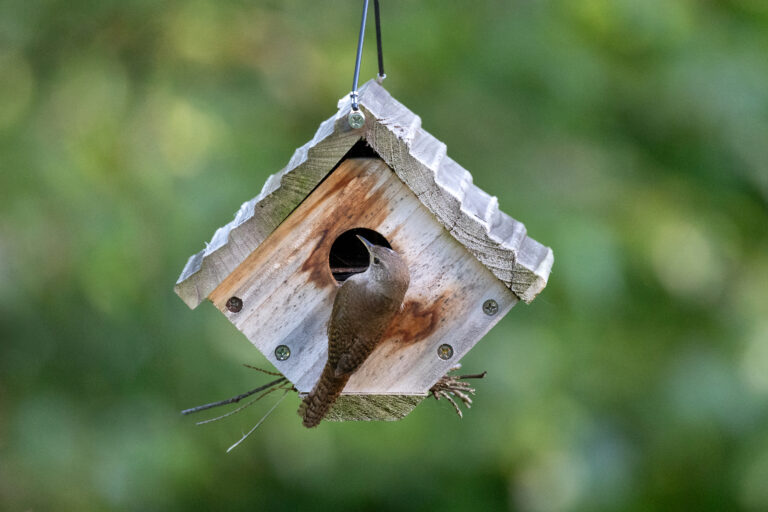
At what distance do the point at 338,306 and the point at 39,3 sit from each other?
313 cm

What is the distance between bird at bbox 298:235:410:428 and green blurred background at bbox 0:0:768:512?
193cm

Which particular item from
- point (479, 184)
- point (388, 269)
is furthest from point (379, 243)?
point (479, 184)

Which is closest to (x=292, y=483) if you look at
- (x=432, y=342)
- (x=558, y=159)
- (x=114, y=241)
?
(x=114, y=241)

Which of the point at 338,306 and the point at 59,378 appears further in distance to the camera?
the point at 59,378

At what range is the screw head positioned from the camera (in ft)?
7.24

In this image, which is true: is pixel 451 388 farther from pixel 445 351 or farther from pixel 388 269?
pixel 388 269

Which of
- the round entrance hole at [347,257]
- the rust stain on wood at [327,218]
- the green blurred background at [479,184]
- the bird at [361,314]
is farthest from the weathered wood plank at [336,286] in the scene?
the green blurred background at [479,184]

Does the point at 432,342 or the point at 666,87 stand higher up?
the point at 666,87

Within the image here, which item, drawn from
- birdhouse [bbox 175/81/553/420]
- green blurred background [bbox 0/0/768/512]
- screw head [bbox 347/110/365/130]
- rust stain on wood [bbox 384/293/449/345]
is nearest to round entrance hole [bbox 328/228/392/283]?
birdhouse [bbox 175/81/553/420]

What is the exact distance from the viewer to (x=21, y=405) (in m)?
4.87

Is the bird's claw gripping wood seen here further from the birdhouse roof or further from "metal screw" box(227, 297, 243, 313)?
"metal screw" box(227, 297, 243, 313)

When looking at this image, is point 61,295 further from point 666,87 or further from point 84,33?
point 666,87

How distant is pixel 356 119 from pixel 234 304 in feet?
2.10

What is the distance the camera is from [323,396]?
2.39m
